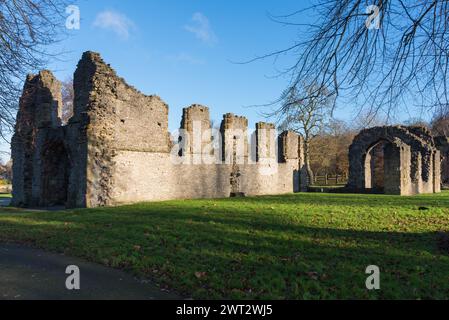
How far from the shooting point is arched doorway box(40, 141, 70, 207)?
61.2 ft

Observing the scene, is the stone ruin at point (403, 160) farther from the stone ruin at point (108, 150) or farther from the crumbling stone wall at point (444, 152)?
the stone ruin at point (108, 150)

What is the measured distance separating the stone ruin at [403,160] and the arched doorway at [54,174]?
20.5m

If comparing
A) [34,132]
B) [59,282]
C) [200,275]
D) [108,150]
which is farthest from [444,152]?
[59,282]

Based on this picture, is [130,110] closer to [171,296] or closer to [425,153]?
[171,296]

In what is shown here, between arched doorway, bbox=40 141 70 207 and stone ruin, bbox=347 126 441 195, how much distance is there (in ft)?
67.1

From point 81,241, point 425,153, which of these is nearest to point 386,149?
point 425,153

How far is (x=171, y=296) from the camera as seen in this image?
4.88 meters

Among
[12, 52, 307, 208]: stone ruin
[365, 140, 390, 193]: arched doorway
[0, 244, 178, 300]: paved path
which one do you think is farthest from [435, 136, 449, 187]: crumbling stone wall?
[0, 244, 178, 300]: paved path

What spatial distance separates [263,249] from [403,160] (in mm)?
20865

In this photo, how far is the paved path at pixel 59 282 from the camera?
4.89 meters

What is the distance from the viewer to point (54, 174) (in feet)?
62.6

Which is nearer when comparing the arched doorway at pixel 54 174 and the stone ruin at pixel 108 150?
the stone ruin at pixel 108 150

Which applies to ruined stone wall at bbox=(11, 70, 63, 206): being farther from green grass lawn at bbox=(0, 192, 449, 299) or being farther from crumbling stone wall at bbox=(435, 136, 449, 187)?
crumbling stone wall at bbox=(435, 136, 449, 187)

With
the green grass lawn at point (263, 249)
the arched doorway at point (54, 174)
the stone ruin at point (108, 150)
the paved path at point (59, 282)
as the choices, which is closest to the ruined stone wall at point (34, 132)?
the stone ruin at point (108, 150)
